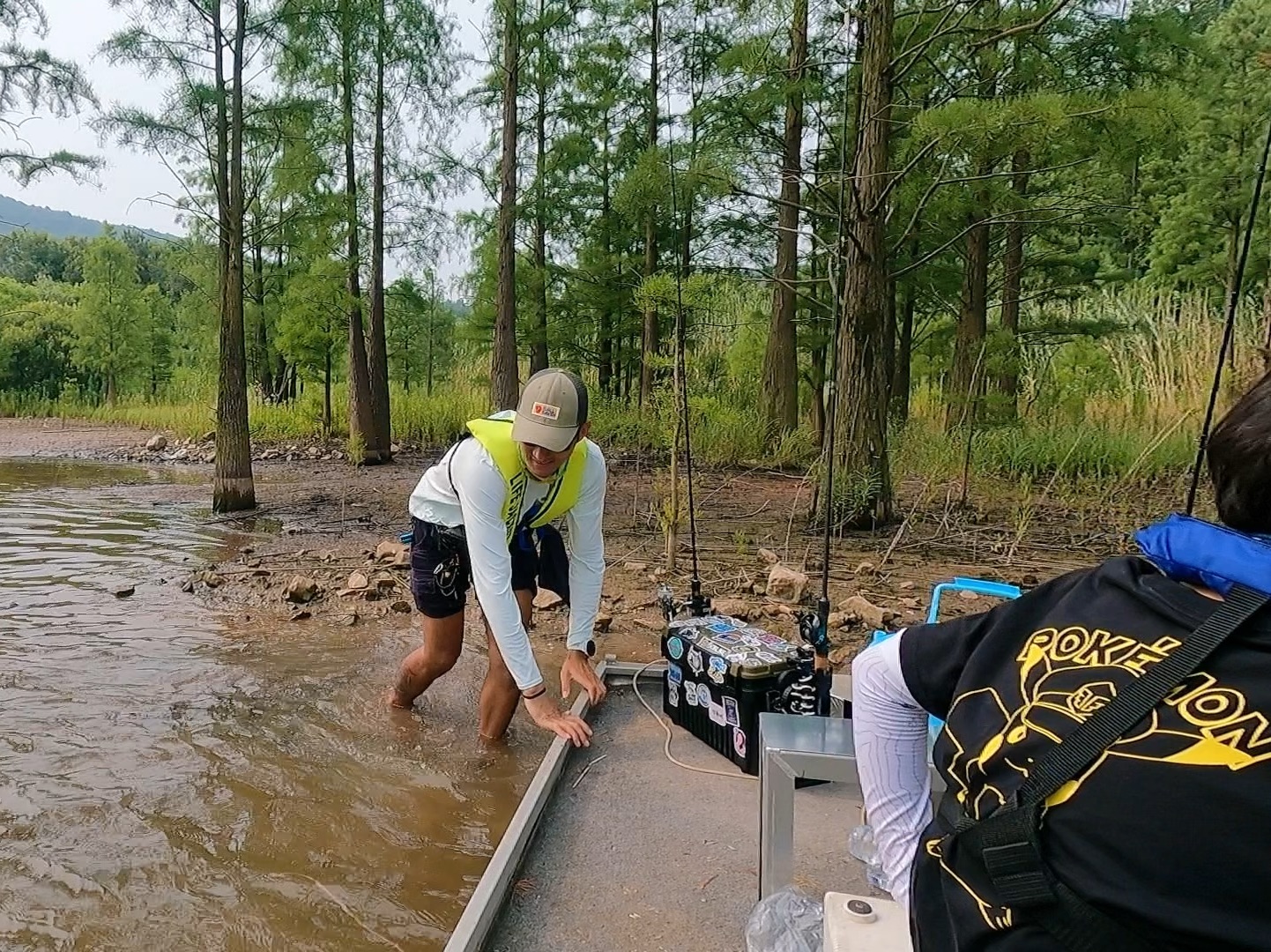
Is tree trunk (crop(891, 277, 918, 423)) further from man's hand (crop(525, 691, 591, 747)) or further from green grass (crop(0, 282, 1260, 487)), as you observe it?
man's hand (crop(525, 691, 591, 747))

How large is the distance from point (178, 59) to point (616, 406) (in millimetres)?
6653

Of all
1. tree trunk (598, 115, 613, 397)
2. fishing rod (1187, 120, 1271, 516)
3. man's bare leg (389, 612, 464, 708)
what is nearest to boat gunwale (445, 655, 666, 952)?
man's bare leg (389, 612, 464, 708)

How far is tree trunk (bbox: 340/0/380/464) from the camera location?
42.0ft

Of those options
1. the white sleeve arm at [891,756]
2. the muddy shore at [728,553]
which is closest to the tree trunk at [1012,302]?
the muddy shore at [728,553]

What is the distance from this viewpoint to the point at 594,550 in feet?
10.1

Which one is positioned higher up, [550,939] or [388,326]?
[388,326]

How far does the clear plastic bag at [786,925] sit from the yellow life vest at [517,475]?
57.4 inches

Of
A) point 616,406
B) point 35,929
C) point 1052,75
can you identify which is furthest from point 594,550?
point 616,406

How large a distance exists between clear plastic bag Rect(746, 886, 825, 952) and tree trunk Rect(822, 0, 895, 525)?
459 cm

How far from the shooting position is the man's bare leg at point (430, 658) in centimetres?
324

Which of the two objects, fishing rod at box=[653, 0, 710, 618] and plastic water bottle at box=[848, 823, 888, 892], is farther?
fishing rod at box=[653, 0, 710, 618]

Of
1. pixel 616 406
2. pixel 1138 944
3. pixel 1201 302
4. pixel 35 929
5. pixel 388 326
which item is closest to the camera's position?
pixel 1138 944

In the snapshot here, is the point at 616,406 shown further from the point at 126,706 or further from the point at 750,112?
the point at 126,706

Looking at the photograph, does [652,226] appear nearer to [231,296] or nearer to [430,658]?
[231,296]
